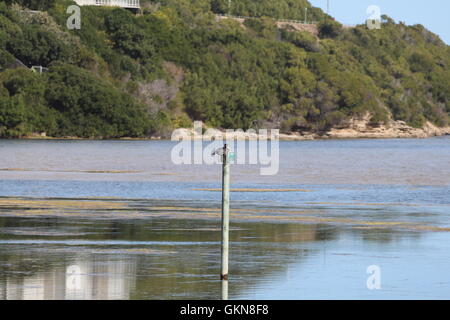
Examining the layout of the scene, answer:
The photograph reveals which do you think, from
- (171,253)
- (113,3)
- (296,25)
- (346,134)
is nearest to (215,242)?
(171,253)

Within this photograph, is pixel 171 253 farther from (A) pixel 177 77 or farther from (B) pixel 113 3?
(B) pixel 113 3

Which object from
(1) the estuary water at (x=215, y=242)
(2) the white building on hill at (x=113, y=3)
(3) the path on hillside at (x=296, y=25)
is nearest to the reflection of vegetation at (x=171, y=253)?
(1) the estuary water at (x=215, y=242)

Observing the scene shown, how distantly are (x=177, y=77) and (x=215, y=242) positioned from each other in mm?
114786

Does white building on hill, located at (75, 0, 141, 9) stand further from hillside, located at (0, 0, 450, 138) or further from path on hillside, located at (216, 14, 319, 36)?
path on hillside, located at (216, 14, 319, 36)

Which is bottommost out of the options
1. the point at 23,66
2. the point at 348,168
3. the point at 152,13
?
the point at 348,168

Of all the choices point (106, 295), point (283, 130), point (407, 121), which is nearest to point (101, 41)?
point (283, 130)

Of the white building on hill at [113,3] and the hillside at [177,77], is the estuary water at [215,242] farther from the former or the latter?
the white building on hill at [113,3]

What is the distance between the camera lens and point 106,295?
12.1 meters

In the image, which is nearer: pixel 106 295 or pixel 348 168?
pixel 106 295

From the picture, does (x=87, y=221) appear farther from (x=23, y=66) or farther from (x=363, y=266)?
(x=23, y=66)

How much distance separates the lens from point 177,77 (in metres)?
131

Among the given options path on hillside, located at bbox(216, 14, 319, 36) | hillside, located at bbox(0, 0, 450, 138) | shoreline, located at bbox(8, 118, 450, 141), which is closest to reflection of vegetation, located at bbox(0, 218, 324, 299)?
hillside, located at bbox(0, 0, 450, 138)

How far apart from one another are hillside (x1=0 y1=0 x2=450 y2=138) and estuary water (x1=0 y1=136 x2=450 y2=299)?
72.0 m
